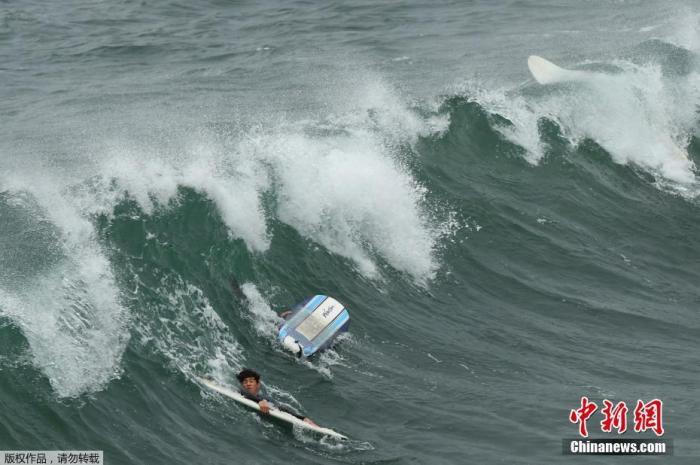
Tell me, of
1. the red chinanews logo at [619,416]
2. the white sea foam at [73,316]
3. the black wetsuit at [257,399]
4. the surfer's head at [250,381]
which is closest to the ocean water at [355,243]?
the white sea foam at [73,316]

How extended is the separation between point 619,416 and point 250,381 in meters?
4.75

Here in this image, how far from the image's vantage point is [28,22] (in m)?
32.0

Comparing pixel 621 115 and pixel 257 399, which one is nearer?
pixel 257 399

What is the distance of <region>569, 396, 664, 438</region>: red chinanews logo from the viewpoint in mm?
13180

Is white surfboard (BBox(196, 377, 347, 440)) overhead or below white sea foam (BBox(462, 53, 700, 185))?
below

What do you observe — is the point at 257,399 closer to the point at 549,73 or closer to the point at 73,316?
the point at 73,316

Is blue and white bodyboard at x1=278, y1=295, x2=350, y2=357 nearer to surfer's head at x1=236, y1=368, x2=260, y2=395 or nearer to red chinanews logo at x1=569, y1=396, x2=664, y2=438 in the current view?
surfer's head at x1=236, y1=368, x2=260, y2=395

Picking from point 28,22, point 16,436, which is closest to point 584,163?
point 16,436

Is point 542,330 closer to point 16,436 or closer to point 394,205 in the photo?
point 394,205

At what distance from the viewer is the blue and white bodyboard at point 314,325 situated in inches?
574

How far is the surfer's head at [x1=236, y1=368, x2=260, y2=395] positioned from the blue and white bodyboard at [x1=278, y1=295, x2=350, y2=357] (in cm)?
134

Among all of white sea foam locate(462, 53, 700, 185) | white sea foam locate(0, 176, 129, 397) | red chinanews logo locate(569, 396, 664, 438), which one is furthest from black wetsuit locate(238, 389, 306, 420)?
white sea foam locate(462, 53, 700, 185)

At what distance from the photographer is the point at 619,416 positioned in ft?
44.1

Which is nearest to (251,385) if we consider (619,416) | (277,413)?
(277,413)
